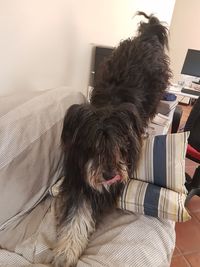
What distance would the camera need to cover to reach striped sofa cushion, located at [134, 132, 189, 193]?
1.18 m

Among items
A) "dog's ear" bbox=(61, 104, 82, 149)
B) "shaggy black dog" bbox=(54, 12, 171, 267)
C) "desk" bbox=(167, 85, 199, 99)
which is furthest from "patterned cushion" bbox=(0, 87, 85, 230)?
"desk" bbox=(167, 85, 199, 99)

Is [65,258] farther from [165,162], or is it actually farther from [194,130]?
[194,130]

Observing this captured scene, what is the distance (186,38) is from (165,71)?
10.2 feet

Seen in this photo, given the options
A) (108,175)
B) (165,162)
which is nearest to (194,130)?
(165,162)

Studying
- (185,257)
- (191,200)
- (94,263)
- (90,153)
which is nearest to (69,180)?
(90,153)

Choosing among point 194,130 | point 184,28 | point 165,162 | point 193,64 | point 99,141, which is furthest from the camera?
point 184,28

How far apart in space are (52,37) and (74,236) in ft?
4.23

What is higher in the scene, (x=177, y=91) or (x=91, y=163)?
(x=91, y=163)

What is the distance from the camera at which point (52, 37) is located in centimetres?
177

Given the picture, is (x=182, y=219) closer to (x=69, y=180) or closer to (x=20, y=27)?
(x=69, y=180)

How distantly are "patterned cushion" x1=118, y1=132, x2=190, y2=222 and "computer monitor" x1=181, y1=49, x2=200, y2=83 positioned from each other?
91.6 inches

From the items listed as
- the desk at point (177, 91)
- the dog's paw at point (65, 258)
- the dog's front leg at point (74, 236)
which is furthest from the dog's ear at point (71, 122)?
the desk at point (177, 91)

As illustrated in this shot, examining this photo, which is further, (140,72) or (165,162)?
(140,72)

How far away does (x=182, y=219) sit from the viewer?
1090 mm
